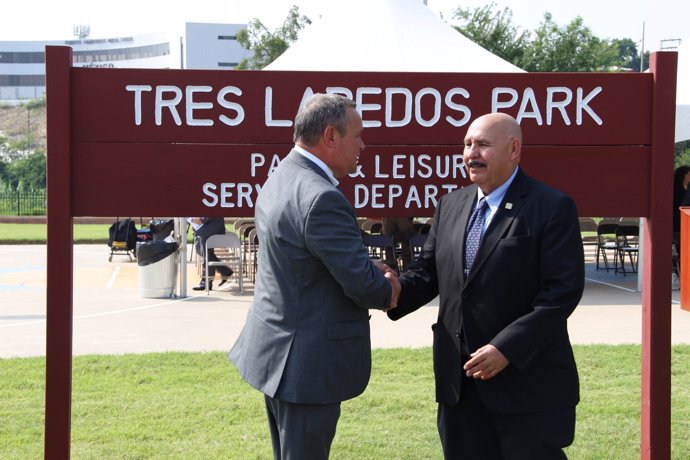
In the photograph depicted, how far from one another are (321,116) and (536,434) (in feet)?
4.72

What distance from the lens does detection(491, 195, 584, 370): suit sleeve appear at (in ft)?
11.1

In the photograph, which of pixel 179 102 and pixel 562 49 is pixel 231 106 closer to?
pixel 179 102

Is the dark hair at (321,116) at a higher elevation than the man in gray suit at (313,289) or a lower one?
higher

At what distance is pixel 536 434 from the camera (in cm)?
352

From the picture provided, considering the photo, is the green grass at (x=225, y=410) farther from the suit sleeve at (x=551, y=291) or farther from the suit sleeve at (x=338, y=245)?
the suit sleeve at (x=338, y=245)

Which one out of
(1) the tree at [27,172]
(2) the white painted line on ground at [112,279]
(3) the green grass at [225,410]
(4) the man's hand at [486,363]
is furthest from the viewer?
(1) the tree at [27,172]

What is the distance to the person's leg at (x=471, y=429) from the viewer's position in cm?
367

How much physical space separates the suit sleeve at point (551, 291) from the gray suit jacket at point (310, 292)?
0.50 metres

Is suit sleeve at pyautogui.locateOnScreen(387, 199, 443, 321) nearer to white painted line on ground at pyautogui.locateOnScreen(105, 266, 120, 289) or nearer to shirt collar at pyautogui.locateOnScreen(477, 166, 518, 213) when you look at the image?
shirt collar at pyautogui.locateOnScreen(477, 166, 518, 213)

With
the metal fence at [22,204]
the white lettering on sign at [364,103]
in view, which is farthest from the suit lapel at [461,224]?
the metal fence at [22,204]

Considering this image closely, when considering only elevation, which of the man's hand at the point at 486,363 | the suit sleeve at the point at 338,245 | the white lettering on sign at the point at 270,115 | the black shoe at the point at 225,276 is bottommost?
the black shoe at the point at 225,276

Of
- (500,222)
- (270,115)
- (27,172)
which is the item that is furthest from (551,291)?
(27,172)

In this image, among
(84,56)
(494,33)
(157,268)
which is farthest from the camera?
(84,56)

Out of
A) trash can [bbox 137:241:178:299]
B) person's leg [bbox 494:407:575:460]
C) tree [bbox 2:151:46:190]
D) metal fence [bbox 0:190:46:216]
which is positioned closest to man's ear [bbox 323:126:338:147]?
person's leg [bbox 494:407:575:460]
